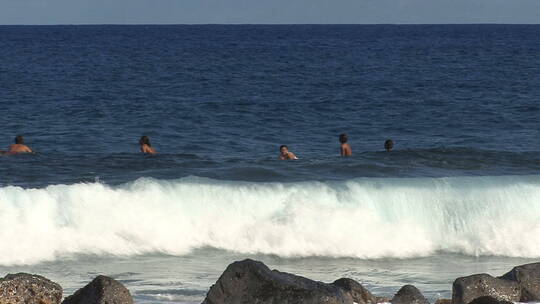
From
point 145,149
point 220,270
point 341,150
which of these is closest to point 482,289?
point 220,270

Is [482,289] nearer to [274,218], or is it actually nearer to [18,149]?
[274,218]

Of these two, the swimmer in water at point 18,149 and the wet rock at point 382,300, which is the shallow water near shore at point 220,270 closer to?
the wet rock at point 382,300

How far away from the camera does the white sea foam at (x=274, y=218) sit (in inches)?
617

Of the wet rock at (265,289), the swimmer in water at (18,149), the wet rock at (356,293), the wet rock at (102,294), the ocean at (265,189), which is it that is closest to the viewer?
the wet rock at (265,289)

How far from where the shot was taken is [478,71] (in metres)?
50.0

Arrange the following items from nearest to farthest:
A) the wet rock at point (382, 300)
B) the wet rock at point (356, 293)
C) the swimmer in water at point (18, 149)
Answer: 1. the wet rock at point (356, 293)
2. the wet rock at point (382, 300)
3. the swimmer in water at point (18, 149)

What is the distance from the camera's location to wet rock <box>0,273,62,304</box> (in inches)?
396

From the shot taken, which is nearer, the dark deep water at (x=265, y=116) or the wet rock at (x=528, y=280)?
the wet rock at (x=528, y=280)

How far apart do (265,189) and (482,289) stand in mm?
6895

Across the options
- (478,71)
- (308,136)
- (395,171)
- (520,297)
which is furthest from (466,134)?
(478,71)

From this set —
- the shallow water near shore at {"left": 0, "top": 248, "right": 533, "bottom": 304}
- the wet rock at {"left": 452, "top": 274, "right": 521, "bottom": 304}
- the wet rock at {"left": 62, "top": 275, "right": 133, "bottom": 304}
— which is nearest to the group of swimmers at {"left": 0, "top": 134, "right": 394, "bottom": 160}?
the shallow water near shore at {"left": 0, "top": 248, "right": 533, "bottom": 304}

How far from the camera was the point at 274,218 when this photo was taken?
53.9 feet

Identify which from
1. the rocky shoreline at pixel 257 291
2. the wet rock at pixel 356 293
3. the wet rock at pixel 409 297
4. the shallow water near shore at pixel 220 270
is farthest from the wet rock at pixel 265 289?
the shallow water near shore at pixel 220 270

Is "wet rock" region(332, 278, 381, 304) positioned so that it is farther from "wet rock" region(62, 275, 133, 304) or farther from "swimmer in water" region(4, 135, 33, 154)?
"swimmer in water" region(4, 135, 33, 154)
